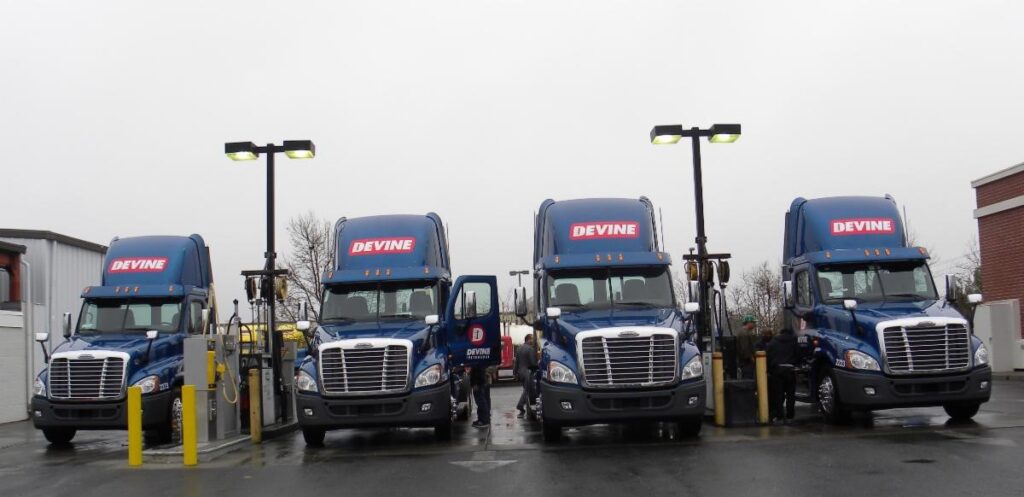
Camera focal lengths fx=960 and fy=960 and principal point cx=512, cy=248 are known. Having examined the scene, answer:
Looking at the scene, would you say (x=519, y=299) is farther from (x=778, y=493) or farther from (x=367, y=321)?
(x=778, y=493)

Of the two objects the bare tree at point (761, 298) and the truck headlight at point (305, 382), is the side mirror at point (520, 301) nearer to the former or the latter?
the truck headlight at point (305, 382)

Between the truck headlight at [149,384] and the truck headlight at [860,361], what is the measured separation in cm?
1122

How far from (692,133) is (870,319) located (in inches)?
203

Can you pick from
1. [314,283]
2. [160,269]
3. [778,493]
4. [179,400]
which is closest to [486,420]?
[179,400]

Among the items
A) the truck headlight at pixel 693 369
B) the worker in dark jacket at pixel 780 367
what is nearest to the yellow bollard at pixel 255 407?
the truck headlight at pixel 693 369

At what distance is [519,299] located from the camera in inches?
603

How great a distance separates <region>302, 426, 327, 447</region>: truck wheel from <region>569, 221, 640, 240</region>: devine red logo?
498 cm

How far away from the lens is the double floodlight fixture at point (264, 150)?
61.0 ft

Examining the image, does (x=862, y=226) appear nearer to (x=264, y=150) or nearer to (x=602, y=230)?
(x=602, y=230)

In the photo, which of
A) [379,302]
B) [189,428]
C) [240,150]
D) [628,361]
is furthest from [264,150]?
[628,361]

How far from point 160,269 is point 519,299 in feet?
23.6

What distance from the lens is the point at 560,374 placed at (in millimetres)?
13398

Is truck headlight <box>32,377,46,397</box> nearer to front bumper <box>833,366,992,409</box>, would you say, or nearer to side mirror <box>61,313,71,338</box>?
side mirror <box>61,313,71,338</box>

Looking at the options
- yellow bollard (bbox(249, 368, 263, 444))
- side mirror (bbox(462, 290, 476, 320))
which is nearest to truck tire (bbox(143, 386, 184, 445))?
yellow bollard (bbox(249, 368, 263, 444))
